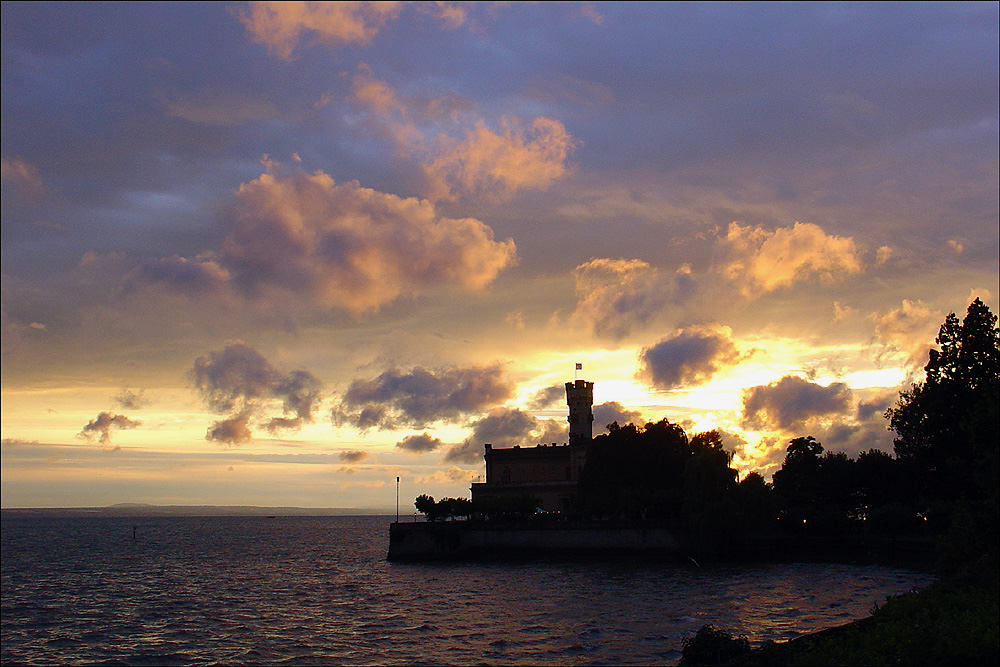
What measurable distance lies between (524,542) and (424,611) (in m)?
37.2

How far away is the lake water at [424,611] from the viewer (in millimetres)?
41344

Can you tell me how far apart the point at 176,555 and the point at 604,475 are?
2576 inches

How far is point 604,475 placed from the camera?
101375 mm

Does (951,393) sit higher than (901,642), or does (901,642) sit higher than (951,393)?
(951,393)

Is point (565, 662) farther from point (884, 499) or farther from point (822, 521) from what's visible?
point (884, 499)

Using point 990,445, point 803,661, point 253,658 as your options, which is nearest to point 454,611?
point 253,658

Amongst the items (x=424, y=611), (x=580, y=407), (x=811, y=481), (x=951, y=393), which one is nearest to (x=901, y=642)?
(x=424, y=611)

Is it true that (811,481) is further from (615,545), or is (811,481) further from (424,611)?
(424,611)

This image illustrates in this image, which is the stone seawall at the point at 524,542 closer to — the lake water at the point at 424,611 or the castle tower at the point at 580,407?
the lake water at the point at 424,611

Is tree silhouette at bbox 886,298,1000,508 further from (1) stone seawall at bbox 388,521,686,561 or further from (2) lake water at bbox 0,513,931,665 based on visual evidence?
(1) stone seawall at bbox 388,521,686,561

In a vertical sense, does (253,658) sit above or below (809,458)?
below

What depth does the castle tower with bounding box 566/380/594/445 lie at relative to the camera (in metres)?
130

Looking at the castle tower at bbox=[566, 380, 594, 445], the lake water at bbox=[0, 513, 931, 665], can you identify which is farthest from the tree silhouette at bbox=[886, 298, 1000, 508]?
the castle tower at bbox=[566, 380, 594, 445]

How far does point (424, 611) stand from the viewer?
179 ft
